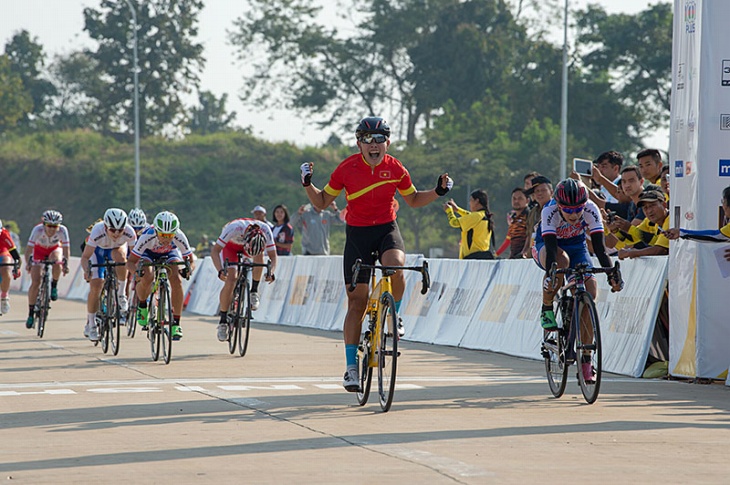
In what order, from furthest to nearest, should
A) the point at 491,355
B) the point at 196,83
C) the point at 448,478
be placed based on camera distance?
1. the point at 196,83
2. the point at 491,355
3. the point at 448,478

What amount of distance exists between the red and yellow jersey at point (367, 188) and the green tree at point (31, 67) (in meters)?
102

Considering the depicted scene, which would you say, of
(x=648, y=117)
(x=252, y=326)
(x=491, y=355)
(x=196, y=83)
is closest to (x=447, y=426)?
(x=491, y=355)

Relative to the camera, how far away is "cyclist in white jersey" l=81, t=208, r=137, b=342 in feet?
57.0

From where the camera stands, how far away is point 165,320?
606 inches

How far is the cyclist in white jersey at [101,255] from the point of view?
57.0 ft

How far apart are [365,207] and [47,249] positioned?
11639 mm

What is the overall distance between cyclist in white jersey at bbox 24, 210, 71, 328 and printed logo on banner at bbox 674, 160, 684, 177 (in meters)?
10.6

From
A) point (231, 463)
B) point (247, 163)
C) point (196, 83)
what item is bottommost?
point (231, 463)

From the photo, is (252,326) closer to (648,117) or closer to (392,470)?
(392,470)

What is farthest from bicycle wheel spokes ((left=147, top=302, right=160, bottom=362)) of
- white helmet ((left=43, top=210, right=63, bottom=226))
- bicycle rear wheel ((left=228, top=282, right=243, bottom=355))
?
white helmet ((left=43, top=210, right=63, bottom=226))

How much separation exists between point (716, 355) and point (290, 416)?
4.86 metres

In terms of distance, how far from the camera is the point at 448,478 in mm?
7102

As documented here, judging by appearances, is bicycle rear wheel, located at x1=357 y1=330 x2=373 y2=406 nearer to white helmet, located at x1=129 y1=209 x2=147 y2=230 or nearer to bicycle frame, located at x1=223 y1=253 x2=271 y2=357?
bicycle frame, located at x1=223 y1=253 x2=271 y2=357

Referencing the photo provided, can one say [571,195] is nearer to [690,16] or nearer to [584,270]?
[584,270]
